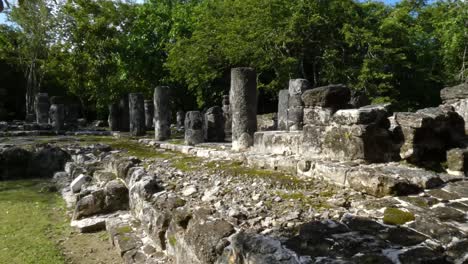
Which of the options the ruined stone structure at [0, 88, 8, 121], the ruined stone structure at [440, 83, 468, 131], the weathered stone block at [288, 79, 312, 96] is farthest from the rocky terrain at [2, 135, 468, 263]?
the ruined stone structure at [0, 88, 8, 121]

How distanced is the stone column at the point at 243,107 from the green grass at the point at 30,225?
430 cm

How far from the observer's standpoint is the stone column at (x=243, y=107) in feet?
31.4

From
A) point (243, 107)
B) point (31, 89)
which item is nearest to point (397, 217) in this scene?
point (243, 107)

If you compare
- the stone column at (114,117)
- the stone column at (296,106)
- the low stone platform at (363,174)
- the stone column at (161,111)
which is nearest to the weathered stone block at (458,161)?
the low stone platform at (363,174)

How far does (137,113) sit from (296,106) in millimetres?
7194

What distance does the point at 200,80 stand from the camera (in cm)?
2103

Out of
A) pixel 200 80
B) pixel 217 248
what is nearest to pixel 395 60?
pixel 200 80

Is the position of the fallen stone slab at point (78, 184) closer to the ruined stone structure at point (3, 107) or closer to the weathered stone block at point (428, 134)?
the weathered stone block at point (428, 134)

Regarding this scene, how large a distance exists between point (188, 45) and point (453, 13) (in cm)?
1368

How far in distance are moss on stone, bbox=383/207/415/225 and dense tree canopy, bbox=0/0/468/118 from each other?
12029 mm

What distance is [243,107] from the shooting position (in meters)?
9.66

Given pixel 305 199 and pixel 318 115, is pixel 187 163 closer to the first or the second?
pixel 318 115

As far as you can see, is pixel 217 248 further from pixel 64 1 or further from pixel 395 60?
pixel 64 1

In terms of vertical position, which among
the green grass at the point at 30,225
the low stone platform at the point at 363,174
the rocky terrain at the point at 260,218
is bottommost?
the green grass at the point at 30,225
